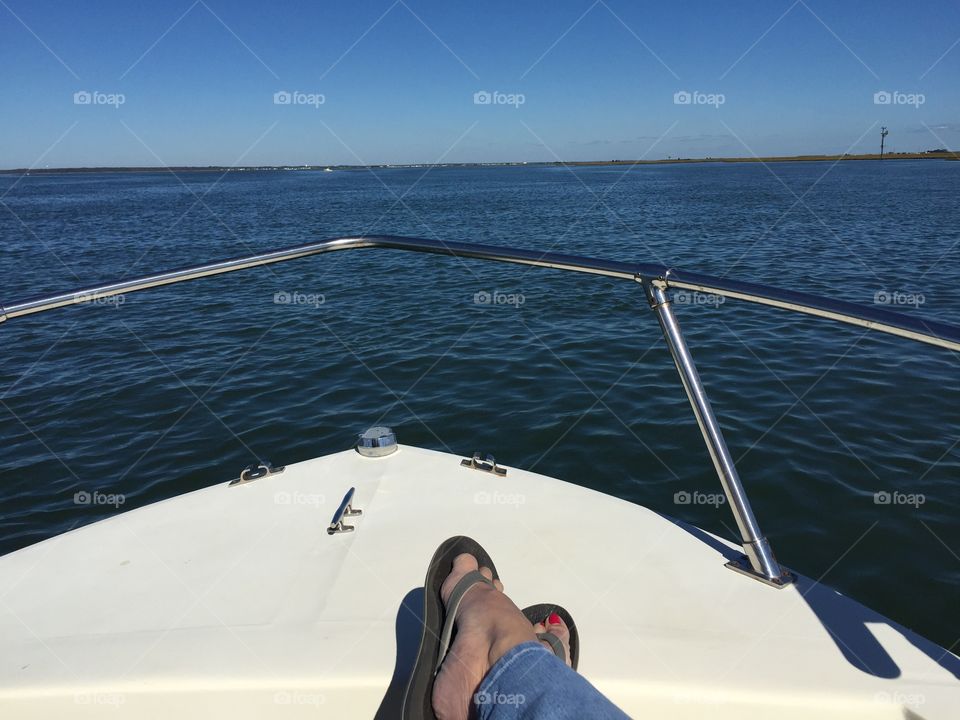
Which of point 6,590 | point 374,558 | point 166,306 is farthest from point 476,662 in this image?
point 166,306

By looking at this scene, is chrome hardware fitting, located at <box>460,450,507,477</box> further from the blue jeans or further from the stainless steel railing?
the blue jeans

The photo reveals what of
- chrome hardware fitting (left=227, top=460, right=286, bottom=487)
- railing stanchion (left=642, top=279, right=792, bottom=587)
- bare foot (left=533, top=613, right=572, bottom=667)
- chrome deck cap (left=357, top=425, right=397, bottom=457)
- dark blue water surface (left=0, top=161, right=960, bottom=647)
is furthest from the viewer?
dark blue water surface (left=0, top=161, right=960, bottom=647)

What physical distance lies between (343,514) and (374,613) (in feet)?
1.54

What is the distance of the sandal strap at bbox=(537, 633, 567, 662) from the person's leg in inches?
1.4

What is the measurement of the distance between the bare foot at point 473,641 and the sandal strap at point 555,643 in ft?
0.15

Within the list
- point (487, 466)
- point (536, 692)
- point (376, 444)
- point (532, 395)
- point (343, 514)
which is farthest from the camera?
point (532, 395)

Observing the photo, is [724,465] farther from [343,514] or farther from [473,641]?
[343,514]

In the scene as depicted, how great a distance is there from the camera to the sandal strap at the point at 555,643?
136 cm

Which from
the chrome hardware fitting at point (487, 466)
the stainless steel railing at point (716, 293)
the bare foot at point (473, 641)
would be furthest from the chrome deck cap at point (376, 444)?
the bare foot at point (473, 641)

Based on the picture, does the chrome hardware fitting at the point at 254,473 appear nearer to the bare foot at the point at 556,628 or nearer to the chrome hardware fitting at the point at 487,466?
the chrome hardware fitting at the point at 487,466

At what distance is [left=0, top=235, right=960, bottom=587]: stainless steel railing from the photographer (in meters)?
1.29

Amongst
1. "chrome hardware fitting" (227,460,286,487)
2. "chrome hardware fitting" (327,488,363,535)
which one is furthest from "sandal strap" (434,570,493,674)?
"chrome hardware fitting" (227,460,286,487)

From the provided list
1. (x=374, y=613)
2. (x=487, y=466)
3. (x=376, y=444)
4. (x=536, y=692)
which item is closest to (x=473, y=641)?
(x=536, y=692)

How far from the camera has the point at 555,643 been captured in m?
1.37
